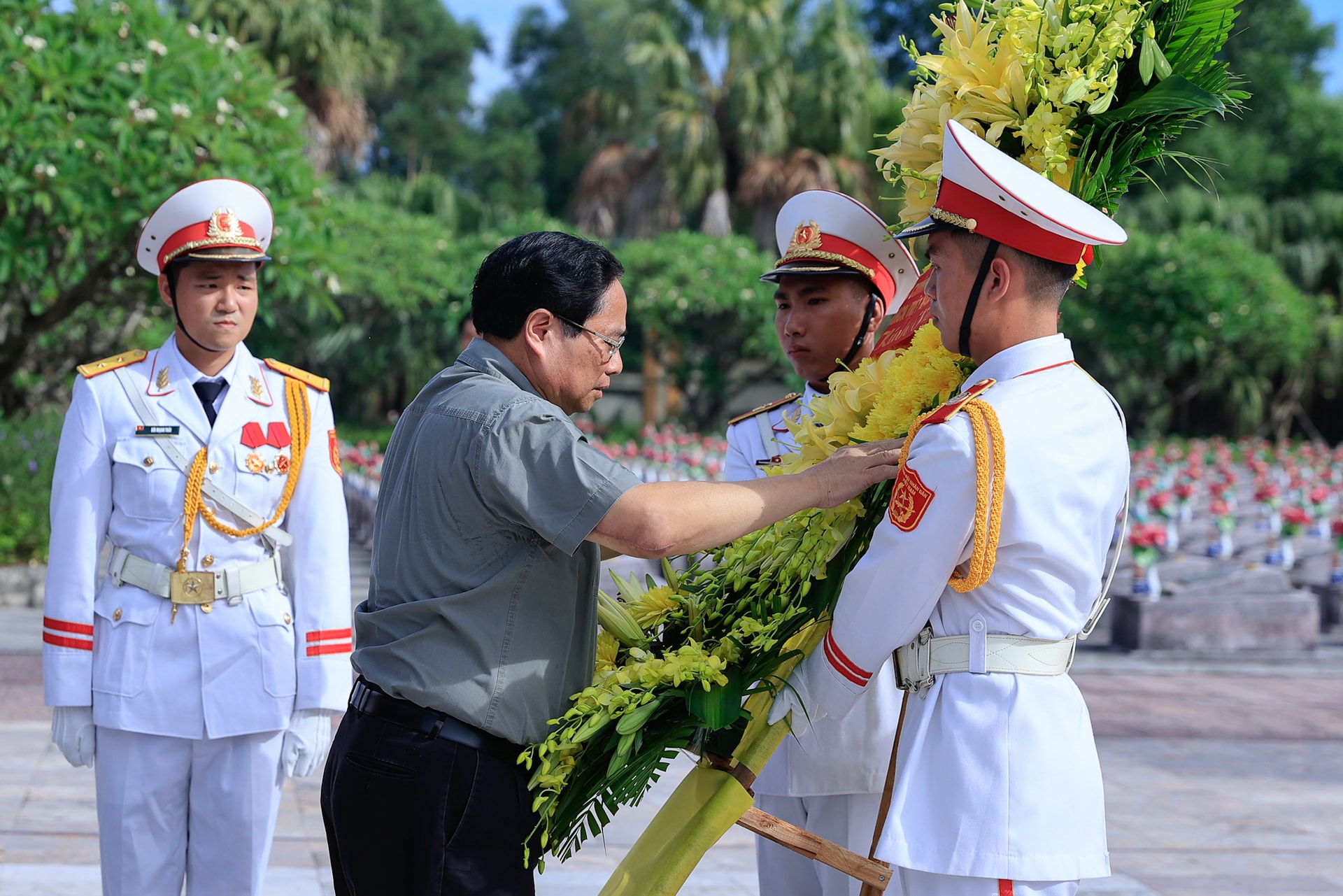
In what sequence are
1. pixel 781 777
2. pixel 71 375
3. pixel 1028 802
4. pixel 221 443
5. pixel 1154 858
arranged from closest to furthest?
1. pixel 1028 802
2. pixel 781 777
3. pixel 221 443
4. pixel 1154 858
5. pixel 71 375

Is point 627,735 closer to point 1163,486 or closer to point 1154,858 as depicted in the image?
point 1154,858

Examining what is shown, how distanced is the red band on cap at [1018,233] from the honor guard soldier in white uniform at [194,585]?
1.81 metres

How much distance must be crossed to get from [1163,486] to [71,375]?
11970mm

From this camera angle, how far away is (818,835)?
2.59 m

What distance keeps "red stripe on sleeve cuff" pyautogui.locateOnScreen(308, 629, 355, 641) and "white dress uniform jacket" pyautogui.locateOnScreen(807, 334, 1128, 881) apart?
57.5 inches

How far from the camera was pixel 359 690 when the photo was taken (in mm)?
2252

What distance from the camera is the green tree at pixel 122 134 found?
784 centimetres

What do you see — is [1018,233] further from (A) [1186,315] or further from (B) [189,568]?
(A) [1186,315]

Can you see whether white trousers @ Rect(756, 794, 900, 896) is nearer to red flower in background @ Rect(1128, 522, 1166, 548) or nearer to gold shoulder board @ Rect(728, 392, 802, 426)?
gold shoulder board @ Rect(728, 392, 802, 426)

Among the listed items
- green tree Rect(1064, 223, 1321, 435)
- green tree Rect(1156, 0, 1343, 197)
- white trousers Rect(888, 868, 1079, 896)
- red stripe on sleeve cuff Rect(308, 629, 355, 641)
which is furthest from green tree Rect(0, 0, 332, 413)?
green tree Rect(1156, 0, 1343, 197)

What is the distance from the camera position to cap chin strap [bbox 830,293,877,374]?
10.3 feet

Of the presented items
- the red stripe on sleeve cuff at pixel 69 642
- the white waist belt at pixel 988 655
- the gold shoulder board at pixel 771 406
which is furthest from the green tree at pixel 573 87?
the white waist belt at pixel 988 655

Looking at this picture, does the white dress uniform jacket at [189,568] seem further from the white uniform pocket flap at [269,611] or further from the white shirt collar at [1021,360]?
the white shirt collar at [1021,360]

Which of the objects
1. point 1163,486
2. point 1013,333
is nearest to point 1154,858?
point 1013,333
